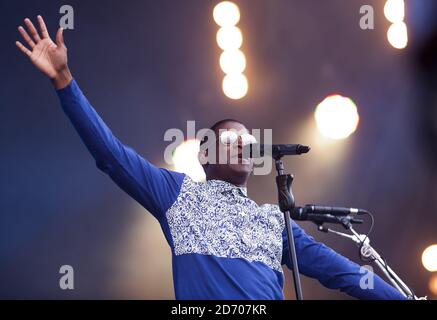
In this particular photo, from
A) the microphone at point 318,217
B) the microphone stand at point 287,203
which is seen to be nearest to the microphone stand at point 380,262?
the microphone at point 318,217

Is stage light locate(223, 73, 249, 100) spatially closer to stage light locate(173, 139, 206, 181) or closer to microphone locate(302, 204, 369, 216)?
stage light locate(173, 139, 206, 181)

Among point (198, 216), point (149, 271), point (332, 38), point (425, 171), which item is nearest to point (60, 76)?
point (198, 216)

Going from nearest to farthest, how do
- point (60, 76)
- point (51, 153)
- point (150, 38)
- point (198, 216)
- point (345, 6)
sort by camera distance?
point (60, 76) < point (198, 216) < point (51, 153) < point (150, 38) < point (345, 6)

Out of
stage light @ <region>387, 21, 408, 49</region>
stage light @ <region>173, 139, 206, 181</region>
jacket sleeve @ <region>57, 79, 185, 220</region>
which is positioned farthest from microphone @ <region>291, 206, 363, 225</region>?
stage light @ <region>387, 21, 408, 49</region>

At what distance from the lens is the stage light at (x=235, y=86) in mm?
4574

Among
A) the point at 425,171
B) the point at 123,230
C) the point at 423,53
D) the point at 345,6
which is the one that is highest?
the point at 345,6

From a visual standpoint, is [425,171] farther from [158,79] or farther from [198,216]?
[198,216]

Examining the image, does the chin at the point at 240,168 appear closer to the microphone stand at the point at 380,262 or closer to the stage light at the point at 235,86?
the microphone stand at the point at 380,262

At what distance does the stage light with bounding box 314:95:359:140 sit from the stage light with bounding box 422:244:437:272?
113 centimetres

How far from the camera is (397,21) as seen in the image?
4719mm

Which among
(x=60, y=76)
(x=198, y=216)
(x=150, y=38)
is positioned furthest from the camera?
(x=150, y=38)

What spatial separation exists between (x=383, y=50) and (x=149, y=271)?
2.46 m

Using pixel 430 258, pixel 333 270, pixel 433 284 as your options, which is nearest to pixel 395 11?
pixel 430 258

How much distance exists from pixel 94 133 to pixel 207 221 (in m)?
0.55
